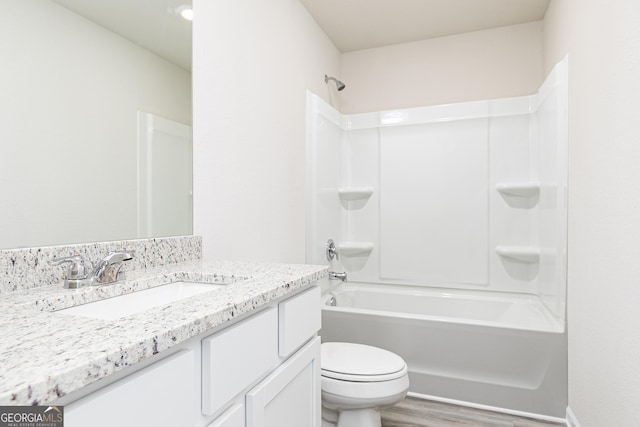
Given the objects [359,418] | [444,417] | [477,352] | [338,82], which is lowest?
[444,417]

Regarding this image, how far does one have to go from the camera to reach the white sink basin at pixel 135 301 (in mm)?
861

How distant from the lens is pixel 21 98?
921 mm

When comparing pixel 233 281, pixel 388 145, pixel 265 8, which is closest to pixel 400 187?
pixel 388 145

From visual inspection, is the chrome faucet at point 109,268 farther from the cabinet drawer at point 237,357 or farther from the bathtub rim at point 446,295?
the bathtub rim at point 446,295

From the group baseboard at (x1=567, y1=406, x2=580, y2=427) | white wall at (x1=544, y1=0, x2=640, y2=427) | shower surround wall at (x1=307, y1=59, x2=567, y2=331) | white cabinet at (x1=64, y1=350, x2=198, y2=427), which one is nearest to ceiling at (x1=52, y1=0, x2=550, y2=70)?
shower surround wall at (x1=307, y1=59, x2=567, y2=331)

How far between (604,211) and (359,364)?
3.91ft

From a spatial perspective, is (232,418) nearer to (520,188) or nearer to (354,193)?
(354,193)

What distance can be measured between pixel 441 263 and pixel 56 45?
2.67 meters

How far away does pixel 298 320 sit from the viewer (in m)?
1.10

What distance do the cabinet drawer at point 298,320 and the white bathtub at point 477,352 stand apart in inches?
44.4

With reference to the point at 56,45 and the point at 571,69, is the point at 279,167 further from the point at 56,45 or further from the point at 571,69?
the point at 571,69

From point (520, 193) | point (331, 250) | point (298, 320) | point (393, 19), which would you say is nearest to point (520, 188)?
point (520, 193)

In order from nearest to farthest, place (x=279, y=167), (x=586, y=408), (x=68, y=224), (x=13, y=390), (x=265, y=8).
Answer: (x=13, y=390) → (x=68, y=224) → (x=586, y=408) → (x=265, y=8) → (x=279, y=167)

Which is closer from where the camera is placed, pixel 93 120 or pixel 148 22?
pixel 93 120
